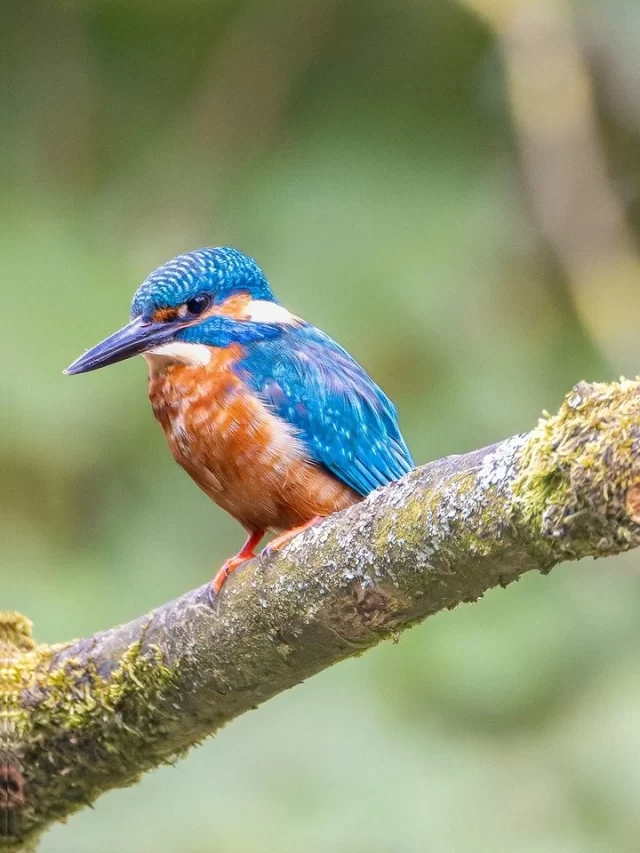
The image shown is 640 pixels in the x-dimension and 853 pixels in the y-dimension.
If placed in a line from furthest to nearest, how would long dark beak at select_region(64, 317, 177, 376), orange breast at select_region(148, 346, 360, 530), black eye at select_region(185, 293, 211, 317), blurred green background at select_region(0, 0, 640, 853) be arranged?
blurred green background at select_region(0, 0, 640, 853), black eye at select_region(185, 293, 211, 317), long dark beak at select_region(64, 317, 177, 376), orange breast at select_region(148, 346, 360, 530)

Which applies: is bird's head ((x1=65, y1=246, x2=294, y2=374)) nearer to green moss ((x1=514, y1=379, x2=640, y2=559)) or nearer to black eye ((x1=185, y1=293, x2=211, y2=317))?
black eye ((x1=185, y1=293, x2=211, y2=317))

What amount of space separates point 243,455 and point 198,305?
0.48 m

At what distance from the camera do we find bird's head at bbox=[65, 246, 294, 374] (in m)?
2.77

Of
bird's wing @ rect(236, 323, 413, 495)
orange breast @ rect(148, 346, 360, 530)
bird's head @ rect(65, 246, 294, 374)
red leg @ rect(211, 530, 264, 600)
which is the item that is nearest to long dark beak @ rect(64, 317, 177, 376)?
bird's head @ rect(65, 246, 294, 374)

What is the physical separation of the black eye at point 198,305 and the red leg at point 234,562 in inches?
22.9

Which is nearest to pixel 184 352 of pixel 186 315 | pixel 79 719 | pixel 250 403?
pixel 186 315

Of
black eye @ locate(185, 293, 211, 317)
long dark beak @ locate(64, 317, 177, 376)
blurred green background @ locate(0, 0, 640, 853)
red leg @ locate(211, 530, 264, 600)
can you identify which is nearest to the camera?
red leg @ locate(211, 530, 264, 600)

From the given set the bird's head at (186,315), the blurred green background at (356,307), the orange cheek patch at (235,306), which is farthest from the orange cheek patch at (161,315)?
the blurred green background at (356,307)

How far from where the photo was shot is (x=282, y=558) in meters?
1.93

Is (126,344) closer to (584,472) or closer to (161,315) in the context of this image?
(161,315)

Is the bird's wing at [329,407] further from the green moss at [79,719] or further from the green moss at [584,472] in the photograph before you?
the green moss at [584,472]

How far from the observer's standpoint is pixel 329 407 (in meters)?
2.75

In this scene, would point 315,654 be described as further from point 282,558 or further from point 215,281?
point 215,281

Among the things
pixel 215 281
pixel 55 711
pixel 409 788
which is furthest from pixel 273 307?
pixel 409 788
